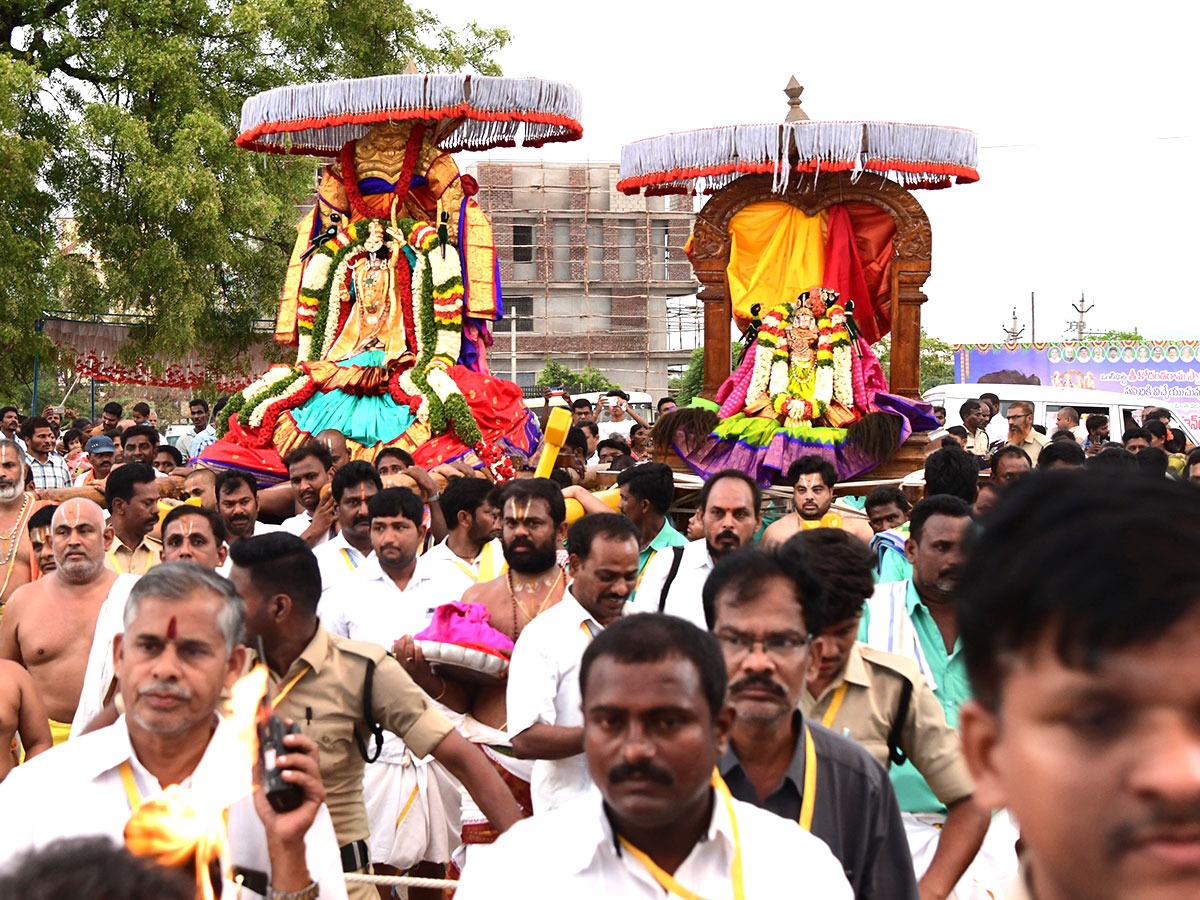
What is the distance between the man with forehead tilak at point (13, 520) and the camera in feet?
22.7

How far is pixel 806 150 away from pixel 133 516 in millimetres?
8507

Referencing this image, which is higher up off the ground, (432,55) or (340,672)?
(432,55)

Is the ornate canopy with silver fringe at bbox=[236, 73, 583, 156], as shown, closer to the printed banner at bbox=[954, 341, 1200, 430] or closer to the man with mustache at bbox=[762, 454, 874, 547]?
the man with mustache at bbox=[762, 454, 874, 547]

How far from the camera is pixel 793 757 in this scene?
9.71ft

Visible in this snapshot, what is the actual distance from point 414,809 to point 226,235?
14868 millimetres

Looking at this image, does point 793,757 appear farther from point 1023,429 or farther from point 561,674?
point 1023,429

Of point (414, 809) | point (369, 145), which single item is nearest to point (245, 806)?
point (414, 809)

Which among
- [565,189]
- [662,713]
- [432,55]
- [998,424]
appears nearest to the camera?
[662,713]

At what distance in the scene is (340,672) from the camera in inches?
144

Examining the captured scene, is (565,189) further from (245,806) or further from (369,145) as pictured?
(245,806)

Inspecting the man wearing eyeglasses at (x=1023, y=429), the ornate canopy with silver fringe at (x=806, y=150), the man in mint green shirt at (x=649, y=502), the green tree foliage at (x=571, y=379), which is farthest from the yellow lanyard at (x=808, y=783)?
the green tree foliage at (x=571, y=379)

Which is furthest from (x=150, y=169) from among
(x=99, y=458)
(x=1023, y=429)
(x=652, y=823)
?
(x=652, y=823)

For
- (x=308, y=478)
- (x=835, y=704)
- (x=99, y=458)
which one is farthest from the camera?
(x=99, y=458)

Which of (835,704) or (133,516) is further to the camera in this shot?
→ (133,516)
